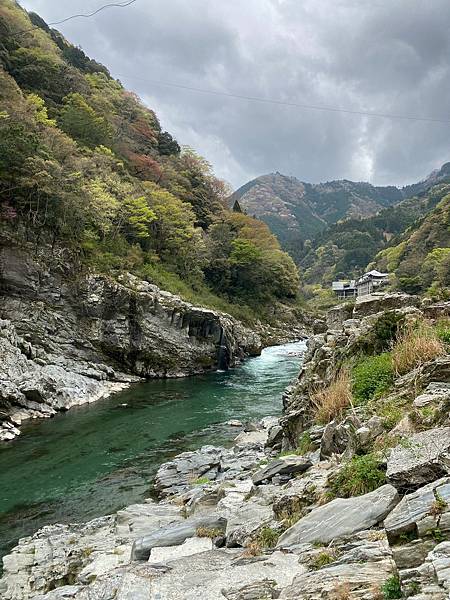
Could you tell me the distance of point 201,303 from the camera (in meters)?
38.4

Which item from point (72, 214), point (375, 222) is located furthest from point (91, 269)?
point (375, 222)

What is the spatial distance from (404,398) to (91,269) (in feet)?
85.4

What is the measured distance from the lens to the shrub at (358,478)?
16.2ft

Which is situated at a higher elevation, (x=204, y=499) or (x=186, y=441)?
(x=204, y=499)

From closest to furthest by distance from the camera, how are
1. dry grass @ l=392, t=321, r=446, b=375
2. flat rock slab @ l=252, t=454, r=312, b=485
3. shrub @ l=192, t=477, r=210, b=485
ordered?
1. flat rock slab @ l=252, t=454, r=312, b=485
2. dry grass @ l=392, t=321, r=446, b=375
3. shrub @ l=192, t=477, r=210, b=485

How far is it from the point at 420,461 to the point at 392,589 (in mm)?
1488

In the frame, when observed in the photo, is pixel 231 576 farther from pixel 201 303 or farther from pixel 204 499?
pixel 201 303

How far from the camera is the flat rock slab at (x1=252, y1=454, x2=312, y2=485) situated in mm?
7586

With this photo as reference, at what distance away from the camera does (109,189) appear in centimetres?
3641

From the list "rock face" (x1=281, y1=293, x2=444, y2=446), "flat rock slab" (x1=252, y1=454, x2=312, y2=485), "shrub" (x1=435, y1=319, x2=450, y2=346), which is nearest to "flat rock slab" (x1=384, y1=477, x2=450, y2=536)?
"rock face" (x1=281, y1=293, x2=444, y2=446)

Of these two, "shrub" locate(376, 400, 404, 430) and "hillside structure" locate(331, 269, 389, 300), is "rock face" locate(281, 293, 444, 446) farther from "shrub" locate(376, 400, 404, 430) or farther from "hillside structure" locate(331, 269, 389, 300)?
"hillside structure" locate(331, 269, 389, 300)

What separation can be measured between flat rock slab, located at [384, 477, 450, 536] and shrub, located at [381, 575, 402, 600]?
0.47 meters

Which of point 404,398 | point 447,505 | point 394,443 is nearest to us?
point 447,505

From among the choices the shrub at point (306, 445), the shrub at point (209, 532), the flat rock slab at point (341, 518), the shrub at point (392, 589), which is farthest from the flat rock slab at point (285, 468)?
the shrub at point (392, 589)
